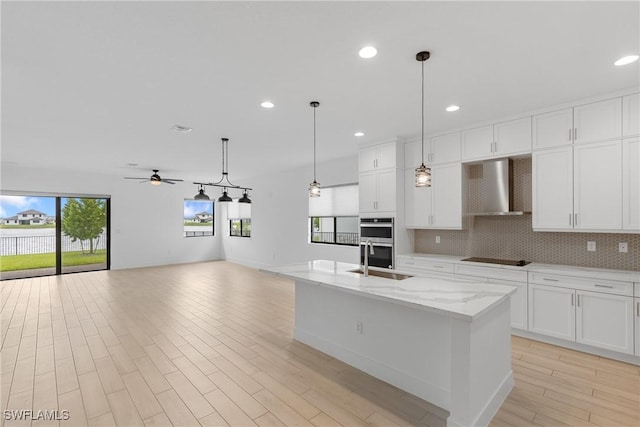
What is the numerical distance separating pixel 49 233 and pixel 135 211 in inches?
80.5

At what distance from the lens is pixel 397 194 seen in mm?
4879

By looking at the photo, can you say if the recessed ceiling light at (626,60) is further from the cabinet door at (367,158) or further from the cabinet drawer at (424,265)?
the cabinet door at (367,158)

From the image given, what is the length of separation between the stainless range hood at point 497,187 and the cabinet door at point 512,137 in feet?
0.56

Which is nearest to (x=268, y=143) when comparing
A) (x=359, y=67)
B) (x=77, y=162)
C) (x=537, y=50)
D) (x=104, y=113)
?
(x=104, y=113)


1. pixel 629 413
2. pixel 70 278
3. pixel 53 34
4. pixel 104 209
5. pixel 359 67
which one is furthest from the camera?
pixel 104 209

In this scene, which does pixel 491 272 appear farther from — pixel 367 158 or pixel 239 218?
pixel 239 218

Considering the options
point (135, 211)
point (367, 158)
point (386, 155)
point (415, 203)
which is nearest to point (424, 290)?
point (415, 203)

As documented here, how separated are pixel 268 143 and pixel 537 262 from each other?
4.38 meters

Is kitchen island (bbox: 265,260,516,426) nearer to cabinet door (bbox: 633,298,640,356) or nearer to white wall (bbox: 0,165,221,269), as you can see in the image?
cabinet door (bbox: 633,298,640,356)

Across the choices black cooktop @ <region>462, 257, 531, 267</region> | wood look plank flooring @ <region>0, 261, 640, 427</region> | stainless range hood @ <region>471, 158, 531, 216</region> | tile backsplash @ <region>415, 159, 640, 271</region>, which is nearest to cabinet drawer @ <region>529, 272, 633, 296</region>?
black cooktop @ <region>462, 257, 531, 267</region>

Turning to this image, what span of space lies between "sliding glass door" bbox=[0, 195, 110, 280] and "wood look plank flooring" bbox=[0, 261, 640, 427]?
3901 mm

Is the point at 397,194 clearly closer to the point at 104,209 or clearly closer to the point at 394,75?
the point at 394,75

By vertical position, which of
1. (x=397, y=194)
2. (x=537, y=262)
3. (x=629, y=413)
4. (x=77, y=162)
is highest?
(x=77, y=162)

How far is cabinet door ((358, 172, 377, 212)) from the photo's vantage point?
518cm
